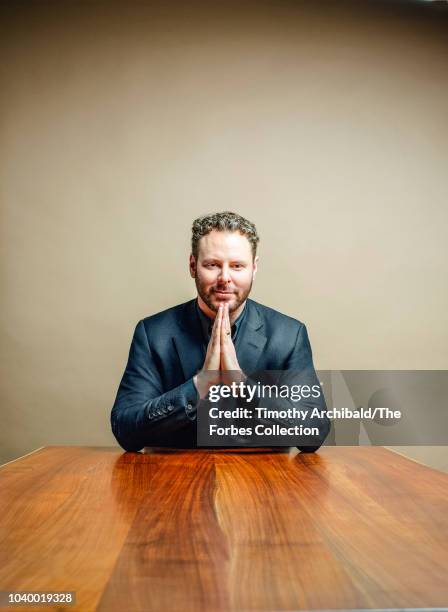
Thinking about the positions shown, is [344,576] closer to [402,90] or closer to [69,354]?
[69,354]

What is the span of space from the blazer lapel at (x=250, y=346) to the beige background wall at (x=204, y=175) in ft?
3.20

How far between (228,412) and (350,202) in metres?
1.72

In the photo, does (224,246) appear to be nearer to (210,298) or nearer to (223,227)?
(223,227)

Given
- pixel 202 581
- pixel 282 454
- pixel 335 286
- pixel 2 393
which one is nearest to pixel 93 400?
pixel 2 393

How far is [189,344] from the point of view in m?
2.20

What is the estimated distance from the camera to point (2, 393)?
317 centimetres

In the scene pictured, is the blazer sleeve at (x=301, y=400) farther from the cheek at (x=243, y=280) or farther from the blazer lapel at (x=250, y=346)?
the cheek at (x=243, y=280)

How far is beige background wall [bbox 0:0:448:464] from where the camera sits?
3184 millimetres

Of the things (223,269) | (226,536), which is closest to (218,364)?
(223,269)

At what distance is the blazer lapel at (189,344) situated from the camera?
7.10 feet

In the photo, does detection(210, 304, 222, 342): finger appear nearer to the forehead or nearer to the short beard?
the short beard

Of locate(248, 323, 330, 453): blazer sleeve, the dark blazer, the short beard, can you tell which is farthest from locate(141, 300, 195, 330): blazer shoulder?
locate(248, 323, 330, 453): blazer sleeve

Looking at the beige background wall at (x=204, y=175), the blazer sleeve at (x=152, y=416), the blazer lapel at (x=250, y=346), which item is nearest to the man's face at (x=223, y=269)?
the blazer lapel at (x=250, y=346)

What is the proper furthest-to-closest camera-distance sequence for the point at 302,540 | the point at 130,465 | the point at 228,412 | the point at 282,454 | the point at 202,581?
the point at 228,412 → the point at 282,454 → the point at 130,465 → the point at 302,540 → the point at 202,581
